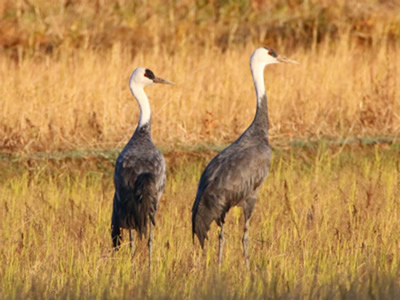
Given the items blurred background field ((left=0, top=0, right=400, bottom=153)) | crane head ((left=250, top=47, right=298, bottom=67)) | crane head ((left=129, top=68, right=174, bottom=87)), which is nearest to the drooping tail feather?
crane head ((left=129, top=68, right=174, bottom=87))

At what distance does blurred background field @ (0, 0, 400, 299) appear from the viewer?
5043 millimetres

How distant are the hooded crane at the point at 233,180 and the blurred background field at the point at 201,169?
0.75 ft

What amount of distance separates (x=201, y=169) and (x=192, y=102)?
1.82 m

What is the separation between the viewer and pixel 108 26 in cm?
1803

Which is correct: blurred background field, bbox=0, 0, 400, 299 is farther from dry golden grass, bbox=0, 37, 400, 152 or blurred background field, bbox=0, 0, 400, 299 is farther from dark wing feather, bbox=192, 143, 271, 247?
dark wing feather, bbox=192, 143, 271, 247

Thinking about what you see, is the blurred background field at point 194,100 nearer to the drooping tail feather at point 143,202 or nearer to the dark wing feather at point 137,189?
the dark wing feather at point 137,189

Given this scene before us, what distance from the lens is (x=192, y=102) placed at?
10.5m

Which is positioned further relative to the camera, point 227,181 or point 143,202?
point 227,181

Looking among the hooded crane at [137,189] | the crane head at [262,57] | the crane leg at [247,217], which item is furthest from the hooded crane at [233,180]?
the crane head at [262,57]

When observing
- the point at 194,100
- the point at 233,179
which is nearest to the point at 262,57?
the point at 233,179

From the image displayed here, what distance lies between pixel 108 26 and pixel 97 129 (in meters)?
8.60

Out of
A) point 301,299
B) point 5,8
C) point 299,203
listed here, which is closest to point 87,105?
point 299,203

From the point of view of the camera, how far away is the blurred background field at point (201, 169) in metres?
5.04

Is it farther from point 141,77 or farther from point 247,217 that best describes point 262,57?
point 247,217
